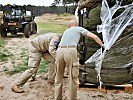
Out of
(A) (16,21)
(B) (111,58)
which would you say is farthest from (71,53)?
(A) (16,21)

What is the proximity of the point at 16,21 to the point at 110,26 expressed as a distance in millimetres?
12784

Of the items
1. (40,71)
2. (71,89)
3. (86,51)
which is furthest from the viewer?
(40,71)

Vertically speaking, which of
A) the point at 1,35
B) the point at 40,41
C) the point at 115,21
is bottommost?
the point at 1,35

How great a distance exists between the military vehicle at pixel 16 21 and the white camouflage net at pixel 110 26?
40.2 feet

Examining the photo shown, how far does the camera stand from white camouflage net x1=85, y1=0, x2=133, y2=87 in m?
6.53

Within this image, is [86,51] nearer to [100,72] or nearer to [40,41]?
[100,72]

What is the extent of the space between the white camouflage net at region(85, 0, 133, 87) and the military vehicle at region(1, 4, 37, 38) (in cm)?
1227

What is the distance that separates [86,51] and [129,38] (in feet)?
3.48

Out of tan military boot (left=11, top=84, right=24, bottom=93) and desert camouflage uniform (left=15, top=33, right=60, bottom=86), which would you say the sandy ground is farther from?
desert camouflage uniform (left=15, top=33, right=60, bottom=86)

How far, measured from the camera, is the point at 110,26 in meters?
6.68

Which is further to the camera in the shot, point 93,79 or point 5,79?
point 5,79

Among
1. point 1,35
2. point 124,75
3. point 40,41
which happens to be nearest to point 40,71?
point 40,41

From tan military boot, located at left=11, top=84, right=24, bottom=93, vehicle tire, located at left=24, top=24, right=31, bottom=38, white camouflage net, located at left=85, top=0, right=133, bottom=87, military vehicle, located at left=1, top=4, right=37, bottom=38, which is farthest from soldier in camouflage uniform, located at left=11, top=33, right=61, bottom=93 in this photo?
military vehicle, located at left=1, top=4, right=37, bottom=38

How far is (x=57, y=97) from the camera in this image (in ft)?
18.8
